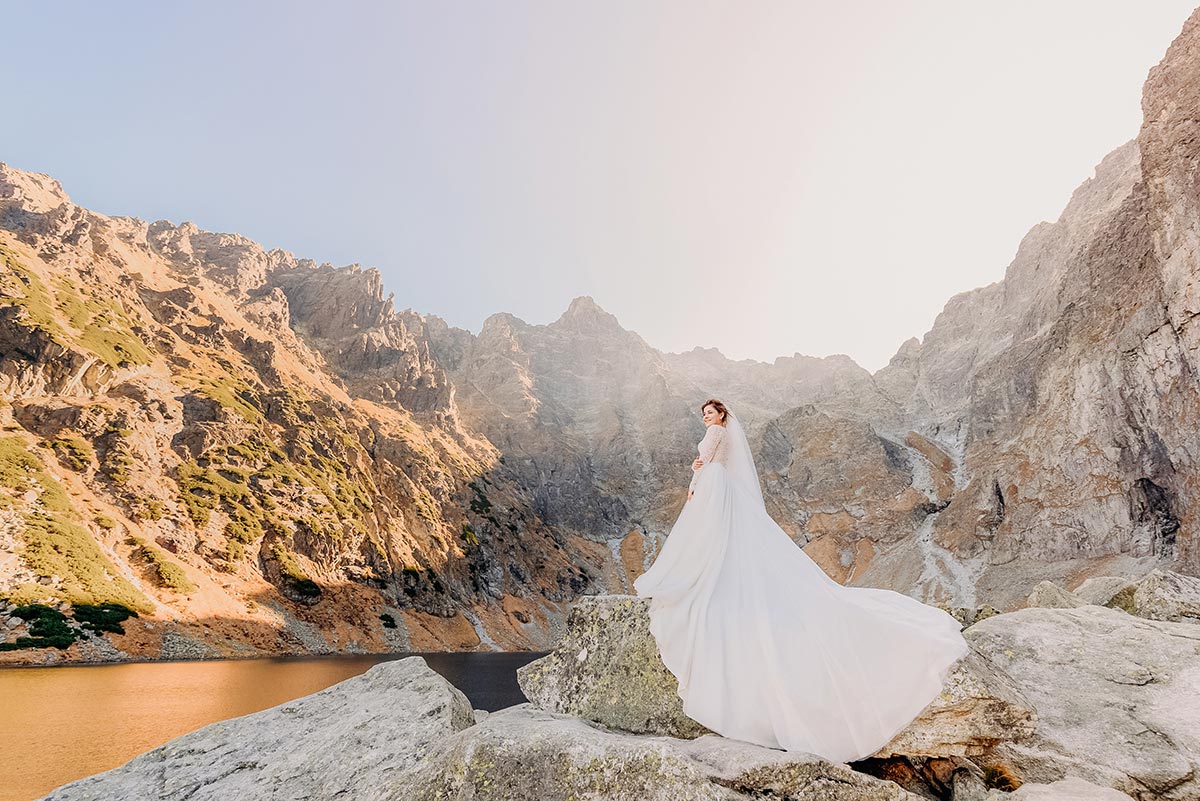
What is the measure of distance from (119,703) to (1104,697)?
Result: 3670cm

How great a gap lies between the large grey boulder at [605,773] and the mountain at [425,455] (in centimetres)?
5215

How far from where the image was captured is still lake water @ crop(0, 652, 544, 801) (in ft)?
55.0

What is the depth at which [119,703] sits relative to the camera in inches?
1030

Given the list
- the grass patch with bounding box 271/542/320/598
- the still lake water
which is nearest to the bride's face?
the still lake water

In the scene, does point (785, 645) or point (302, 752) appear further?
point (302, 752)

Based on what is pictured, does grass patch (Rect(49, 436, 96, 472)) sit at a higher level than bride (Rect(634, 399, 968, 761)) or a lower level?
higher

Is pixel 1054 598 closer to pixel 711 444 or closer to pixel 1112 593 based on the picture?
pixel 1112 593

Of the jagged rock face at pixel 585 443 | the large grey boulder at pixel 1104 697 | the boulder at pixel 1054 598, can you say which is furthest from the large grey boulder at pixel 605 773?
the jagged rock face at pixel 585 443

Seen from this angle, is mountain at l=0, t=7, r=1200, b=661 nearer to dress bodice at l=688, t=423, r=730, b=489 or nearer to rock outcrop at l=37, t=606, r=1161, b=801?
rock outcrop at l=37, t=606, r=1161, b=801

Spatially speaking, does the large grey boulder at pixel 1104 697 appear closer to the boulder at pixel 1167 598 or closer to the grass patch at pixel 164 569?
the boulder at pixel 1167 598

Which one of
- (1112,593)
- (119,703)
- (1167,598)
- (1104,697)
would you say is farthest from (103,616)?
(1167,598)

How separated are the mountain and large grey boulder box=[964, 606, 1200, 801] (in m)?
55.5

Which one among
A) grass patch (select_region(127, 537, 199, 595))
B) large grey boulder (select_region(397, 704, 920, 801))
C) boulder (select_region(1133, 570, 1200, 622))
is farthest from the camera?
grass patch (select_region(127, 537, 199, 595))

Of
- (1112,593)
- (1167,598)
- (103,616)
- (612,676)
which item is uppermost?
(612,676)
